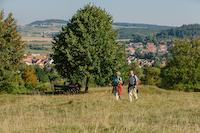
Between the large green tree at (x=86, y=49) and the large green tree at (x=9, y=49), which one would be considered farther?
the large green tree at (x=9, y=49)

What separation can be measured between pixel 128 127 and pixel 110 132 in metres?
1.02

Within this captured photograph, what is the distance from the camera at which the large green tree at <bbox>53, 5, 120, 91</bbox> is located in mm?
52647

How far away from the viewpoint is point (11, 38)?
198ft

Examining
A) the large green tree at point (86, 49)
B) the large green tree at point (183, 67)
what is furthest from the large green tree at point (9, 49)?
the large green tree at point (183, 67)

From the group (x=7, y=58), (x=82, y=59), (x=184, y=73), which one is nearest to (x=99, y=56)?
(x=82, y=59)

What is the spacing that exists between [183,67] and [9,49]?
38707mm

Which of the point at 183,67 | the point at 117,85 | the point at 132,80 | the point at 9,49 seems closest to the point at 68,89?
the point at 9,49

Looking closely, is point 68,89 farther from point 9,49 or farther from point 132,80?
point 132,80

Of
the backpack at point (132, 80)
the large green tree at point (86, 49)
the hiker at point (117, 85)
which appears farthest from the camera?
the large green tree at point (86, 49)

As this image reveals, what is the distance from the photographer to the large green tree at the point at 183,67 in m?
87.8

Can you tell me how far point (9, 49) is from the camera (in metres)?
59.0

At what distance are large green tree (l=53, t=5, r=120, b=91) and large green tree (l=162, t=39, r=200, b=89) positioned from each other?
1358 inches

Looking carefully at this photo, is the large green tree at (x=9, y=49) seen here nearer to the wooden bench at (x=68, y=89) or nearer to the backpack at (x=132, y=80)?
the wooden bench at (x=68, y=89)

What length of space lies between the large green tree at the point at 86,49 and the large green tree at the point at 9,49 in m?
7.45
